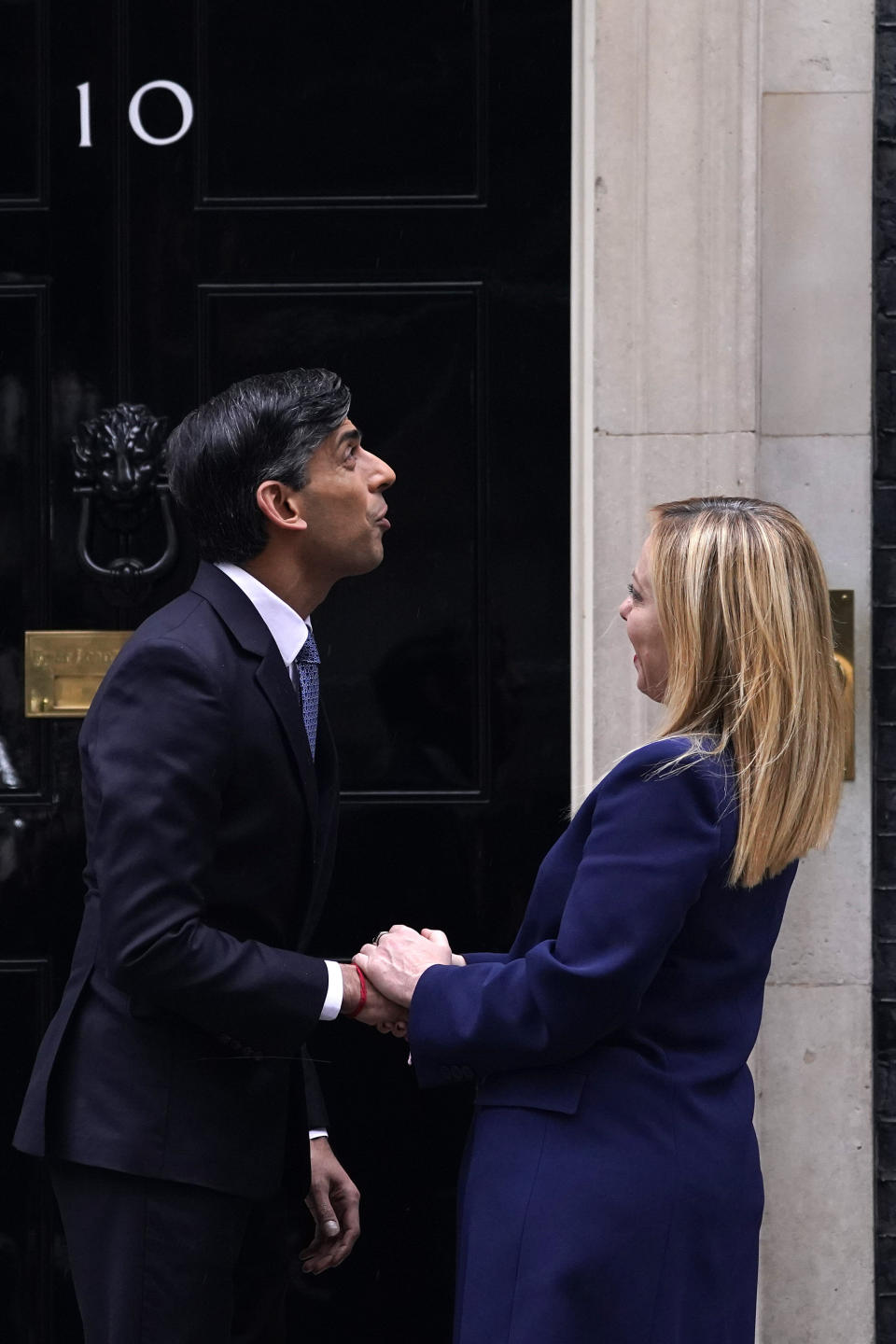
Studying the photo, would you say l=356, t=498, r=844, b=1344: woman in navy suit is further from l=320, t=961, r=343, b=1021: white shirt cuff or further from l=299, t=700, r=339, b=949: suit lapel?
l=299, t=700, r=339, b=949: suit lapel

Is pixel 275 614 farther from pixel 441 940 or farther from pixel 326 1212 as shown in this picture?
pixel 326 1212

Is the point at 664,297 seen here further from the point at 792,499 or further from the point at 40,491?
the point at 40,491

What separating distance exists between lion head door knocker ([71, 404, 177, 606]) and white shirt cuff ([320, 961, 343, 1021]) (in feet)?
4.52

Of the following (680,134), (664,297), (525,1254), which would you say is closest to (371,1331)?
(525,1254)

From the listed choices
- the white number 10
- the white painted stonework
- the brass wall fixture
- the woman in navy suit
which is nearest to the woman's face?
the woman in navy suit

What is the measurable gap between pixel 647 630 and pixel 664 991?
0.51 m

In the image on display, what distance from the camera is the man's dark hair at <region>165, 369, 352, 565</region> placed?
2299mm

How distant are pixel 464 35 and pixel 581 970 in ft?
7.52

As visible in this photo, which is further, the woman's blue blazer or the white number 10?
the white number 10

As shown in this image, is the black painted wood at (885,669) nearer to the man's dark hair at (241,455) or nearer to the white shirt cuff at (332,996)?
the man's dark hair at (241,455)

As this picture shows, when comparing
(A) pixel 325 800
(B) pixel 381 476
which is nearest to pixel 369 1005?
(A) pixel 325 800

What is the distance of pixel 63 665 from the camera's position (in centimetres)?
325

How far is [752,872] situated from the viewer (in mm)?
1914

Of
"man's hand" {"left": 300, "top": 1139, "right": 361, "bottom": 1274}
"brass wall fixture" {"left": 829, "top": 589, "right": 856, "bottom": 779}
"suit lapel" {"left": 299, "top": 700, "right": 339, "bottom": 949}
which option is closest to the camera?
"suit lapel" {"left": 299, "top": 700, "right": 339, "bottom": 949}
